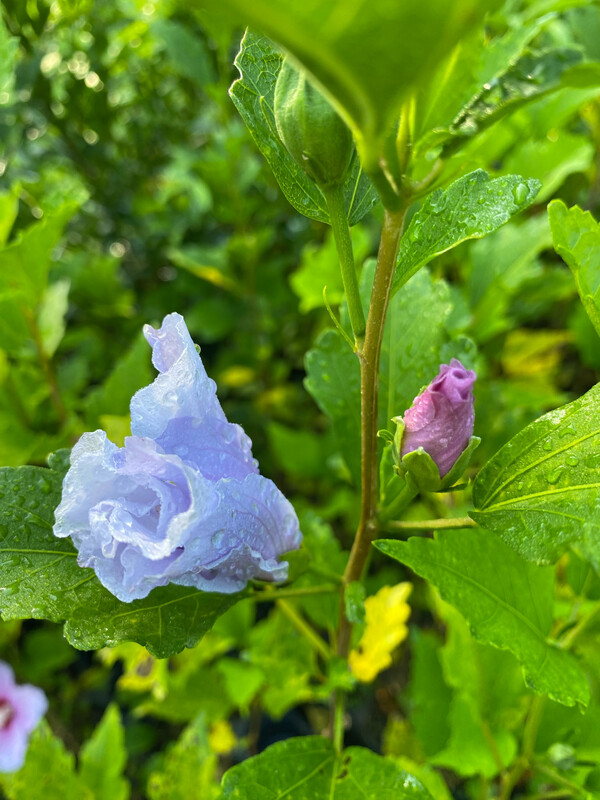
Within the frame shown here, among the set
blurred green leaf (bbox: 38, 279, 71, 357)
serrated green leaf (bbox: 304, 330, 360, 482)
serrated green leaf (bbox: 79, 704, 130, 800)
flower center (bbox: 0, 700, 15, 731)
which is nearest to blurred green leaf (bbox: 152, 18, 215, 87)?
blurred green leaf (bbox: 38, 279, 71, 357)

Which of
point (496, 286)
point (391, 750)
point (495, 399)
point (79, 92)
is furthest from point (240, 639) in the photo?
point (79, 92)

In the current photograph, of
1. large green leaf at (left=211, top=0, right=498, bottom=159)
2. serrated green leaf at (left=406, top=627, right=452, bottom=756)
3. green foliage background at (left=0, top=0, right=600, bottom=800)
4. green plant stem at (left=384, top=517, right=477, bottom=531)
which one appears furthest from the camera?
serrated green leaf at (left=406, top=627, right=452, bottom=756)

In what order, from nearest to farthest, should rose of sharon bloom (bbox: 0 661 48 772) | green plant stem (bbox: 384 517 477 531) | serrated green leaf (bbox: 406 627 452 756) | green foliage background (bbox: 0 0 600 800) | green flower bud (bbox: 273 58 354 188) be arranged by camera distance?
green flower bud (bbox: 273 58 354 188), green plant stem (bbox: 384 517 477 531), green foliage background (bbox: 0 0 600 800), serrated green leaf (bbox: 406 627 452 756), rose of sharon bloom (bbox: 0 661 48 772)

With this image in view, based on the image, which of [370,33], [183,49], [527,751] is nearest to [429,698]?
[527,751]

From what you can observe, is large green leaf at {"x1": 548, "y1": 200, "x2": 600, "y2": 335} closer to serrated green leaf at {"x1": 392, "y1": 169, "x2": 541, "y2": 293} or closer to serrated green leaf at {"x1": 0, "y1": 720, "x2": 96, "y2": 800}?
serrated green leaf at {"x1": 392, "y1": 169, "x2": 541, "y2": 293}

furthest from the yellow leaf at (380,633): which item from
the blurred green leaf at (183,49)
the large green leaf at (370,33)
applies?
the blurred green leaf at (183,49)

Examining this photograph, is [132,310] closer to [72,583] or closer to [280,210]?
[280,210]
